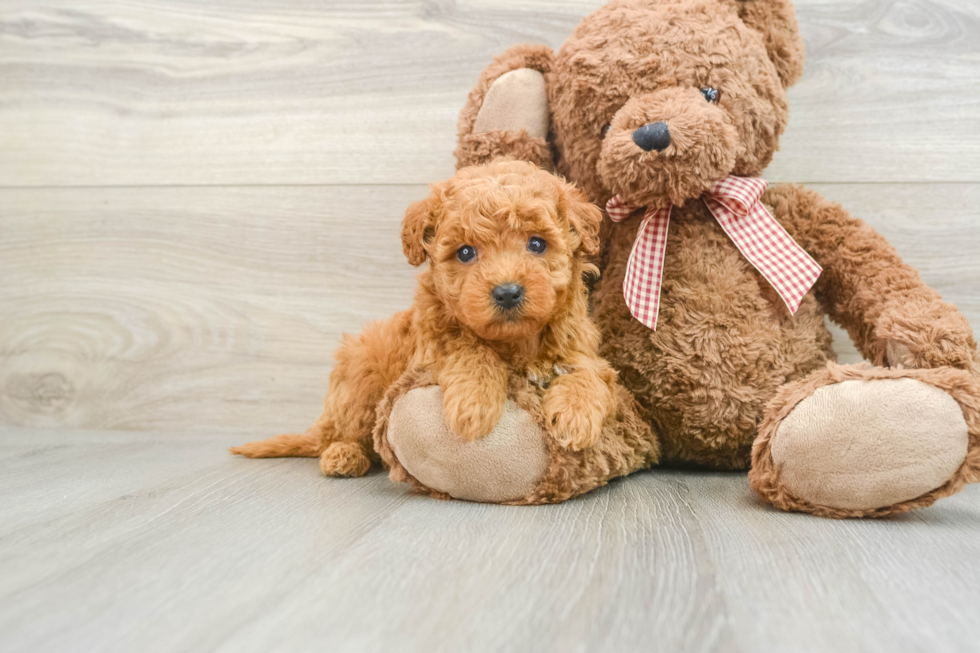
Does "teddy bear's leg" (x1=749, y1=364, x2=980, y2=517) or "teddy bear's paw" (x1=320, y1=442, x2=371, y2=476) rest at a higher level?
"teddy bear's leg" (x1=749, y1=364, x2=980, y2=517)

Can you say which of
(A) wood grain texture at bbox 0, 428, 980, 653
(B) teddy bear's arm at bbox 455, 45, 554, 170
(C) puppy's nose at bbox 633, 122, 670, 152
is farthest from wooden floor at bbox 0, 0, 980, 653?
(C) puppy's nose at bbox 633, 122, 670, 152

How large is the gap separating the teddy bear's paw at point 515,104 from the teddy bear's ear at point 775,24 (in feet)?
1.00

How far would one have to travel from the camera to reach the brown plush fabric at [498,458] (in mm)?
778

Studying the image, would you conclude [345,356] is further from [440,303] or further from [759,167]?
[759,167]

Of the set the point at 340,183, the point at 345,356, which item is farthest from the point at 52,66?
the point at 345,356

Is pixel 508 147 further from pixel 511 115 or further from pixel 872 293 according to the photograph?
pixel 872 293

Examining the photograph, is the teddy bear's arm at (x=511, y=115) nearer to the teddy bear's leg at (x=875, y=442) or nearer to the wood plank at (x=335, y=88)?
the wood plank at (x=335, y=88)

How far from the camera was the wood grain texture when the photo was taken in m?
0.49

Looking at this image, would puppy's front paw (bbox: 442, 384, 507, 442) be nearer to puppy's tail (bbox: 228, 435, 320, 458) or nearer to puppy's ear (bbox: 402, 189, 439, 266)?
puppy's ear (bbox: 402, 189, 439, 266)

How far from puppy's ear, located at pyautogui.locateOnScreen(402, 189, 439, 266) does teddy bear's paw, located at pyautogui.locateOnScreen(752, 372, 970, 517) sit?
0.46 metres

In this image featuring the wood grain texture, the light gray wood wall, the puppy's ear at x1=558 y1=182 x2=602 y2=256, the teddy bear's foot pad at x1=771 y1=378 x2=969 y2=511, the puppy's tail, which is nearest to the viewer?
the wood grain texture

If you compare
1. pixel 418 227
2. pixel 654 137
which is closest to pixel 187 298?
pixel 418 227

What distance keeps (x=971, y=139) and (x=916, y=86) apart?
12 centimetres

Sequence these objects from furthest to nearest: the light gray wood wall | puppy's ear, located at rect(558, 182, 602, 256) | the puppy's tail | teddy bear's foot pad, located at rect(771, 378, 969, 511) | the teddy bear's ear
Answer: the light gray wood wall < the puppy's tail < the teddy bear's ear < puppy's ear, located at rect(558, 182, 602, 256) < teddy bear's foot pad, located at rect(771, 378, 969, 511)
